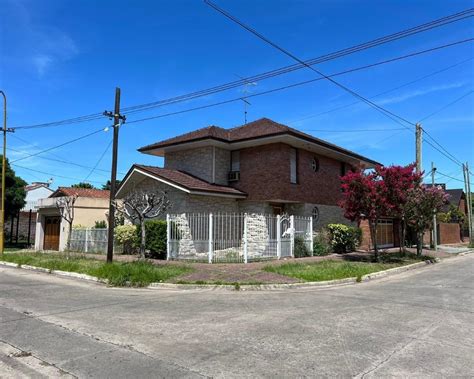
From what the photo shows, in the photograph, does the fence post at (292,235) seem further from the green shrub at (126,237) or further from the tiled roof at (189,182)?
the green shrub at (126,237)

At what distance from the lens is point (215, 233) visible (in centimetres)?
1823

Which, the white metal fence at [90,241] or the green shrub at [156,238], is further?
the white metal fence at [90,241]

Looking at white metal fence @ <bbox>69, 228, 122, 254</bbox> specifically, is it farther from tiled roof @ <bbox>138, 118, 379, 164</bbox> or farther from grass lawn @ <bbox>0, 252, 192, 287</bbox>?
A: grass lawn @ <bbox>0, 252, 192, 287</bbox>

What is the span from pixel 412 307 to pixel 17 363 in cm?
781

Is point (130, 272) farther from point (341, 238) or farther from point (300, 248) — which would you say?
→ point (341, 238)

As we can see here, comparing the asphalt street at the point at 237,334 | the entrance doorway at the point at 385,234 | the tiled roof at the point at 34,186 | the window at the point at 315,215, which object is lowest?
the asphalt street at the point at 237,334

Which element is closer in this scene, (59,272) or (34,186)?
(59,272)

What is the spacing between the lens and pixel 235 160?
2442cm

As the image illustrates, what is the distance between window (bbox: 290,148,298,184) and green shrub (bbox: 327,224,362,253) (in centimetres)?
317

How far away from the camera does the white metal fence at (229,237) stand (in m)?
18.0

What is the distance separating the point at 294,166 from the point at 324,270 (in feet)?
29.6

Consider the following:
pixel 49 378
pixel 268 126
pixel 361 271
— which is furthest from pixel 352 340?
pixel 268 126

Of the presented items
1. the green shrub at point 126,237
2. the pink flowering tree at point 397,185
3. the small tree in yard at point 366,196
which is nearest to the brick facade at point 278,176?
the small tree in yard at point 366,196

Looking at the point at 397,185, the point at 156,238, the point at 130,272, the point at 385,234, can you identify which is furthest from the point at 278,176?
the point at 385,234
